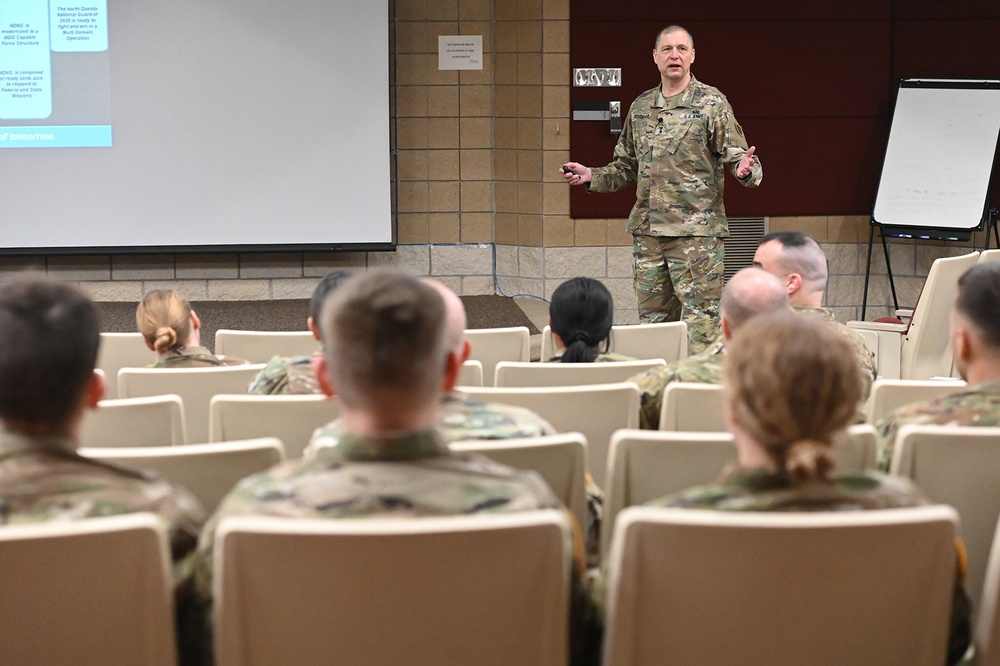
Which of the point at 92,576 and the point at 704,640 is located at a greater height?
the point at 92,576

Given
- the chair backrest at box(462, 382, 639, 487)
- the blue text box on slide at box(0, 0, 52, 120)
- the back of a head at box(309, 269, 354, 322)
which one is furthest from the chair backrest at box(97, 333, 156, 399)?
the blue text box on slide at box(0, 0, 52, 120)

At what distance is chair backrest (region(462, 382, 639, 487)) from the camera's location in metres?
2.72

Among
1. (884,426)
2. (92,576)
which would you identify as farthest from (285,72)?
(92,576)

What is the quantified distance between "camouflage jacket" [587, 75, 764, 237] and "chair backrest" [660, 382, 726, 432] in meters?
3.06

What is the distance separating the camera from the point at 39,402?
1.66 m

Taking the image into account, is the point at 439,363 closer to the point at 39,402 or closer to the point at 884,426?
the point at 39,402

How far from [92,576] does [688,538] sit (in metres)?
0.76

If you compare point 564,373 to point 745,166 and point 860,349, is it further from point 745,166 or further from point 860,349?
point 745,166

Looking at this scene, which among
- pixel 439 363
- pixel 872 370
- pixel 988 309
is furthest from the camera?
pixel 872 370

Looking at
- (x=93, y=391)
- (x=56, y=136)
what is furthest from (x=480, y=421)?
(x=56, y=136)

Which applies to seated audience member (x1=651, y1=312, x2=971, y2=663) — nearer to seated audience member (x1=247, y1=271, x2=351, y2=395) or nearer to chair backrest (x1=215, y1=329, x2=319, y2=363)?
seated audience member (x1=247, y1=271, x2=351, y2=395)

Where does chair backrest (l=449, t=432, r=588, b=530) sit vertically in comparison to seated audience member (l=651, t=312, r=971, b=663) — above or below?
below

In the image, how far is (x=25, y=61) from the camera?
782cm

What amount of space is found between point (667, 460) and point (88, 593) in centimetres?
106
